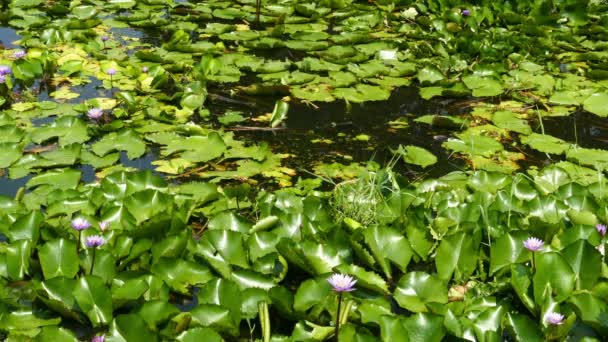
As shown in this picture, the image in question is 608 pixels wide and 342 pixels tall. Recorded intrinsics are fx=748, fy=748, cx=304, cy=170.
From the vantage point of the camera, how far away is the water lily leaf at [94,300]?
1983 mm

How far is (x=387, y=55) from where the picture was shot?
14.8ft

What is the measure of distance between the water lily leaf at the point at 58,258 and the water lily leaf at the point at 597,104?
108 inches

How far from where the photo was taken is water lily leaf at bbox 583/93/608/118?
3.81m

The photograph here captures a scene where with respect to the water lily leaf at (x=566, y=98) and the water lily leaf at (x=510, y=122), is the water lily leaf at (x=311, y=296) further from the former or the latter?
the water lily leaf at (x=566, y=98)

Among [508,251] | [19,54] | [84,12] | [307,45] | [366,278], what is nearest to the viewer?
[366,278]

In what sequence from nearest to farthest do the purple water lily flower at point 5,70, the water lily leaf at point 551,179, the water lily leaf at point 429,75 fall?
the water lily leaf at point 551,179 < the purple water lily flower at point 5,70 < the water lily leaf at point 429,75

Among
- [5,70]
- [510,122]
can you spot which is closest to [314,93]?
[510,122]

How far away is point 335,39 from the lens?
4738 mm

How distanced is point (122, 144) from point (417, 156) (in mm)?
1275

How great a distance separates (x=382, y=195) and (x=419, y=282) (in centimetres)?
63

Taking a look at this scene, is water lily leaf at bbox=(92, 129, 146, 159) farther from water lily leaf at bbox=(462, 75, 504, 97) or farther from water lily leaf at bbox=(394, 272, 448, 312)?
water lily leaf at bbox=(462, 75, 504, 97)

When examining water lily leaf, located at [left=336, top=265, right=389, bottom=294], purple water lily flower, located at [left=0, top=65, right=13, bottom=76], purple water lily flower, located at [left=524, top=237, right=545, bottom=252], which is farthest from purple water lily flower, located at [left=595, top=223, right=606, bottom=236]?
purple water lily flower, located at [left=0, top=65, right=13, bottom=76]

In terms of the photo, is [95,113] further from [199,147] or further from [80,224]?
[80,224]

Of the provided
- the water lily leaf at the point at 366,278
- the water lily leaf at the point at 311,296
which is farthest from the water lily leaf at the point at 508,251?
the water lily leaf at the point at 311,296
